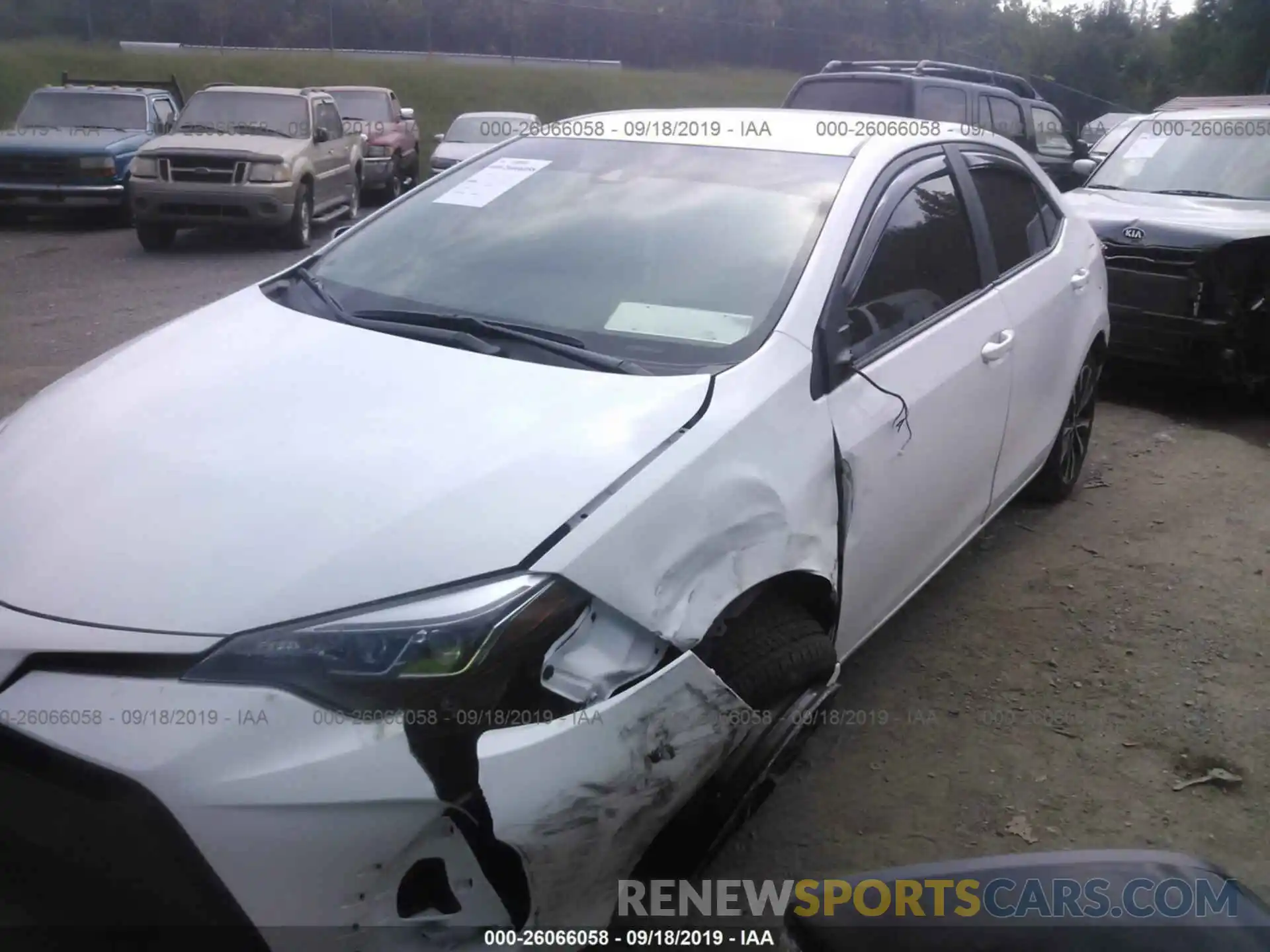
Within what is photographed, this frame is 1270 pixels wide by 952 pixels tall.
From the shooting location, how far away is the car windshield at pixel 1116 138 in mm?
8320

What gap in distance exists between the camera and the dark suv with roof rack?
994 cm

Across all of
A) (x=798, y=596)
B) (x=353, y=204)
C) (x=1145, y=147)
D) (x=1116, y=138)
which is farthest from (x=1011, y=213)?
(x=353, y=204)

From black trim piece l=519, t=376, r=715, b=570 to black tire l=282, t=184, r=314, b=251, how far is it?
10.5 m

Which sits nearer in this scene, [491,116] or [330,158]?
[330,158]

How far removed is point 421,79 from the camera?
32.5 m

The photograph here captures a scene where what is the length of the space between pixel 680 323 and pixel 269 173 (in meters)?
9.98

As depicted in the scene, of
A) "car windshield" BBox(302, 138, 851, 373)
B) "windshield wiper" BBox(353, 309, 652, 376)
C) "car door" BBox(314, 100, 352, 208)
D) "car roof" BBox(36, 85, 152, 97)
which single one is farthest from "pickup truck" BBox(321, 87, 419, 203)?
"windshield wiper" BBox(353, 309, 652, 376)

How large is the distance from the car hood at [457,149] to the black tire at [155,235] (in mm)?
4360

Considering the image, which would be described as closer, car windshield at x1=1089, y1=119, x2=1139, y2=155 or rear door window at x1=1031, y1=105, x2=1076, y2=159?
car windshield at x1=1089, y1=119, x2=1139, y2=155

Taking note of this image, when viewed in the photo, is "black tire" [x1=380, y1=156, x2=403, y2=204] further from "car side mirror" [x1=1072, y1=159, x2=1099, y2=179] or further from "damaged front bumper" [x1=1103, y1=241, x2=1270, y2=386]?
"damaged front bumper" [x1=1103, y1=241, x2=1270, y2=386]

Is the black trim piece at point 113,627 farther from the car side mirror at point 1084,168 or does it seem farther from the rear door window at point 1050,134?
the rear door window at point 1050,134

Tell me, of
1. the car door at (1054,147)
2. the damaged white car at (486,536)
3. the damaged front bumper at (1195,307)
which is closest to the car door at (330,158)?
the car door at (1054,147)

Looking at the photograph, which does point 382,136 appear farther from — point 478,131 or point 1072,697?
point 1072,697

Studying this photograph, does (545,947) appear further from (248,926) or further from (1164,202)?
(1164,202)
